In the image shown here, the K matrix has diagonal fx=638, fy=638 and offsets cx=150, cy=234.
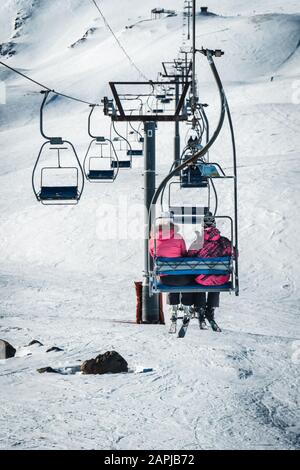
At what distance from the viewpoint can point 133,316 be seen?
1451 cm

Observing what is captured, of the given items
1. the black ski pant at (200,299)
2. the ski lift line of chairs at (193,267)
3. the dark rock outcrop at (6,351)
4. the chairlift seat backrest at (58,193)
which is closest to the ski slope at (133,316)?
the dark rock outcrop at (6,351)

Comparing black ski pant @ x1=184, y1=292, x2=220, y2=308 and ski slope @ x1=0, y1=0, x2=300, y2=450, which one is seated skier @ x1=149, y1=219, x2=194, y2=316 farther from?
ski slope @ x1=0, y1=0, x2=300, y2=450

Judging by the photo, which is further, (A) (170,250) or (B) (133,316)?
(B) (133,316)

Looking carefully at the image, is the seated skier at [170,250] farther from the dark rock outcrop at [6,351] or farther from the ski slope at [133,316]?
the dark rock outcrop at [6,351]

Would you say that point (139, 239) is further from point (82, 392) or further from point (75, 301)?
point (82, 392)

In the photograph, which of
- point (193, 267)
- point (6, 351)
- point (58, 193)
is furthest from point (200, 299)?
point (58, 193)

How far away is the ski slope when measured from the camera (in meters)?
6.55

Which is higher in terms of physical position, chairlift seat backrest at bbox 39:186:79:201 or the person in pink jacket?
chairlift seat backrest at bbox 39:186:79:201

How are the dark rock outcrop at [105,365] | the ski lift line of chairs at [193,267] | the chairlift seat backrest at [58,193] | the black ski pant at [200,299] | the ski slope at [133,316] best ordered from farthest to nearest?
1. the chairlift seat backrest at [58,193]
2. the black ski pant at [200,299]
3. the ski lift line of chairs at [193,267]
4. the dark rock outcrop at [105,365]
5. the ski slope at [133,316]

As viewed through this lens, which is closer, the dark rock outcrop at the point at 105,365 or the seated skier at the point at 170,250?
the dark rock outcrop at the point at 105,365

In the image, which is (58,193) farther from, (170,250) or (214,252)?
(214,252)

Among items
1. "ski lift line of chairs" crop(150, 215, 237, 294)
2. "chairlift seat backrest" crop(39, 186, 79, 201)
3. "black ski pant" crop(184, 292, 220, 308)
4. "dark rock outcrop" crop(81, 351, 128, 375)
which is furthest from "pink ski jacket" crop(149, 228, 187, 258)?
"chairlift seat backrest" crop(39, 186, 79, 201)

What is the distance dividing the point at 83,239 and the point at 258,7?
140 metres

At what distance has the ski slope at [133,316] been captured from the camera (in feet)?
21.5
